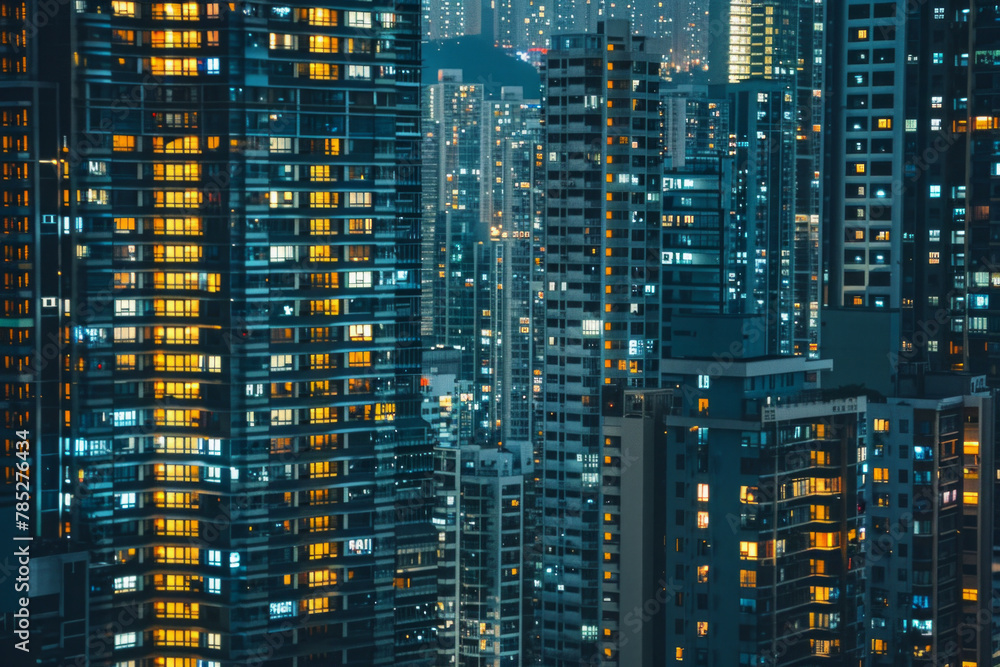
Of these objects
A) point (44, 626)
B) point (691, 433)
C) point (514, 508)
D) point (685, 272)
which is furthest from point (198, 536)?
point (685, 272)

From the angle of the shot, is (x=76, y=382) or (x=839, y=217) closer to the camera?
(x=76, y=382)

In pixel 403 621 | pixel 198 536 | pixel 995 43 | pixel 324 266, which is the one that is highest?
pixel 995 43

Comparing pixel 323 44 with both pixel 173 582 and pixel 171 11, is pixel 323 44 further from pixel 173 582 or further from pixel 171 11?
pixel 173 582

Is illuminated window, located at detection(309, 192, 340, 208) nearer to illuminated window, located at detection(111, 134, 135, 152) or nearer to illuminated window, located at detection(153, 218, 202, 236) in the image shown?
illuminated window, located at detection(153, 218, 202, 236)

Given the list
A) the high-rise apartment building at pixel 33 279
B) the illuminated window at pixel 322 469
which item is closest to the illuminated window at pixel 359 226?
the illuminated window at pixel 322 469

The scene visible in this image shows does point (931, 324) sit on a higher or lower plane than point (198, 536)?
higher

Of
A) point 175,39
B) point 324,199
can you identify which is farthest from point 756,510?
point 175,39

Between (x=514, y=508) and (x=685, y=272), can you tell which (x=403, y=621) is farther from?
(x=685, y=272)
